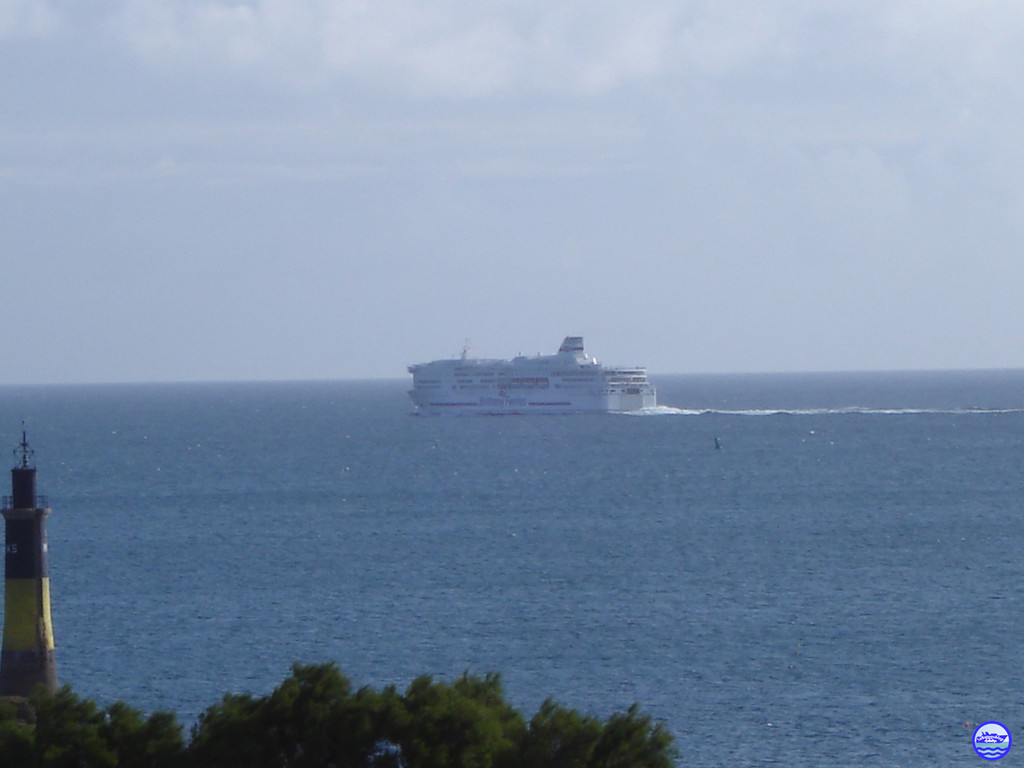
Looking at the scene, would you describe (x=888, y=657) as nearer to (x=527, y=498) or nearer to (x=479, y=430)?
(x=527, y=498)

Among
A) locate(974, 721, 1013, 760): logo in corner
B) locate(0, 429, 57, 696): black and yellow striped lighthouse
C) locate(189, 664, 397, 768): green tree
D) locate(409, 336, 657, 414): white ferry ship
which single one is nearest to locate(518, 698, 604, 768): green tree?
locate(189, 664, 397, 768): green tree

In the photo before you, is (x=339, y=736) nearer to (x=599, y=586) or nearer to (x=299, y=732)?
(x=299, y=732)

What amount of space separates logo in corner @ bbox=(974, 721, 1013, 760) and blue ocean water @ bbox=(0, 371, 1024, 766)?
0.25m

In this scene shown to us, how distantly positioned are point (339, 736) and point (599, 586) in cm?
2140

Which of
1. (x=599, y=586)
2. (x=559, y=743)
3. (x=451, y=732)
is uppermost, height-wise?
(x=451, y=732)

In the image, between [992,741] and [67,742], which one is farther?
[992,741]

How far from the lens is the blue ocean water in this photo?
24.1 m

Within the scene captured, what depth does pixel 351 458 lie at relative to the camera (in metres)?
81.2

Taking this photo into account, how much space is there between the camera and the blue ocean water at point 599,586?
2409cm

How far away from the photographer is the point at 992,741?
2064cm

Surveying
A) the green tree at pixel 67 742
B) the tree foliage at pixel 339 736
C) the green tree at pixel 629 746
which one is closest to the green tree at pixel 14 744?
the tree foliage at pixel 339 736

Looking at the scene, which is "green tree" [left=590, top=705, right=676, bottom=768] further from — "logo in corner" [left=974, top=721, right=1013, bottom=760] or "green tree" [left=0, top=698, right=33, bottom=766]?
"logo in corner" [left=974, top=721, right=1013, bottom=760]

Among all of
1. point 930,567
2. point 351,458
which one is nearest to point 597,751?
point 930,567

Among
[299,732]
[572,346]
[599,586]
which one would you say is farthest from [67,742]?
[572,346]
